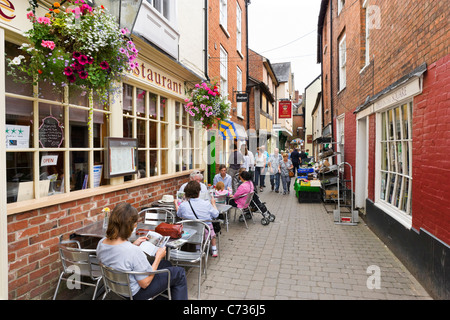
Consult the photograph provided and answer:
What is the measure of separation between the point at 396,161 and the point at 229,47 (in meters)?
8.57

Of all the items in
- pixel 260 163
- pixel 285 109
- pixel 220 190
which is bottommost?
pixel 220 190

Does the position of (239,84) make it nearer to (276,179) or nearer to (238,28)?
(238,28)

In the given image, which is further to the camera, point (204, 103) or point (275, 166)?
point (275, 166)

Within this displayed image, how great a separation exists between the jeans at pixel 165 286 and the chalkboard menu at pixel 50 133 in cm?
190

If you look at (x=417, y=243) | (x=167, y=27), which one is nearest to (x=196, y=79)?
(x=167, y=27)

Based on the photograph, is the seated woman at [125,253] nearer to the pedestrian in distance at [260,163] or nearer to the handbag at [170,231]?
the handbag at [170,231]

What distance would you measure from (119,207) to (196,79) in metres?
5.29

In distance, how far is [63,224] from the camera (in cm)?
338

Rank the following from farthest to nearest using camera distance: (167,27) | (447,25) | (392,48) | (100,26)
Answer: (167,27), (392,48), (447,25), (100,26)

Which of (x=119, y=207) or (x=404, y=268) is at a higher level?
(x=119, y=207)

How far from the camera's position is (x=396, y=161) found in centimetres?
525

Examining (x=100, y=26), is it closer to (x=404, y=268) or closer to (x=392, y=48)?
(x=392, y=48)

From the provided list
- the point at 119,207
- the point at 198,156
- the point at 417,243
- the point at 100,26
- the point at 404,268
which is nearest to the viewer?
the point at 119,207
